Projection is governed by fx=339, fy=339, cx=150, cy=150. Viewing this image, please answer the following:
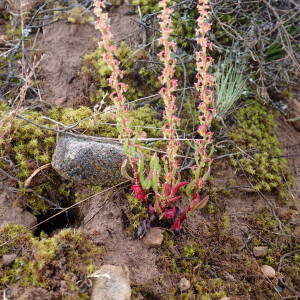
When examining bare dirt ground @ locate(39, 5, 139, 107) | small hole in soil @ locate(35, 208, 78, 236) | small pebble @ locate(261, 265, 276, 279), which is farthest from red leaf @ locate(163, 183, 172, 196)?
bare dirt ground @ locate(39, 5, 139, 107)

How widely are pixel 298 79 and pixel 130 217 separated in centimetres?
273

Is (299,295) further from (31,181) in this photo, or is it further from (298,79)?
(298,79)

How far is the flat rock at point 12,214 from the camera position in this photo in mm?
2496

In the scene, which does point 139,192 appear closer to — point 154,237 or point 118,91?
point 154,237

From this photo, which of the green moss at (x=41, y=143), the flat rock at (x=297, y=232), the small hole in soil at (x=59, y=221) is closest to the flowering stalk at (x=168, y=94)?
the green moss at (x=41, y=143)

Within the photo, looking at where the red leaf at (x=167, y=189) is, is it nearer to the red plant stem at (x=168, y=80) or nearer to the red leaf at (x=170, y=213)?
the red plant stem at (x=168, y=80)

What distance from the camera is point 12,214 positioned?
8.30 feet

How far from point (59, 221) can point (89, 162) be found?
62 cm

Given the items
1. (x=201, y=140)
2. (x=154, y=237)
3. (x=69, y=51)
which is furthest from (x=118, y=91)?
(x=69, y=51)

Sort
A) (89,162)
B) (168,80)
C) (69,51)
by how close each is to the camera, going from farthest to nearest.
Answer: (69,51) → (89,162) → (168,80)

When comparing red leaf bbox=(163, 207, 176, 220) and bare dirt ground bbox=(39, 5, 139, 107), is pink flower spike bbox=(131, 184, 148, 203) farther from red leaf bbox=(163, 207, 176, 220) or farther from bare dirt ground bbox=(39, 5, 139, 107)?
bare dirt ground bbox=(39, 5, 139, 107)

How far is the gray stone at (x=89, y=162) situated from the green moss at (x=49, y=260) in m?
0.46

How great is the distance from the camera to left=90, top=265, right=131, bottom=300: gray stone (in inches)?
79.5

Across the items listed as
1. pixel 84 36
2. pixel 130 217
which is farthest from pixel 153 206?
pixel 84 36
